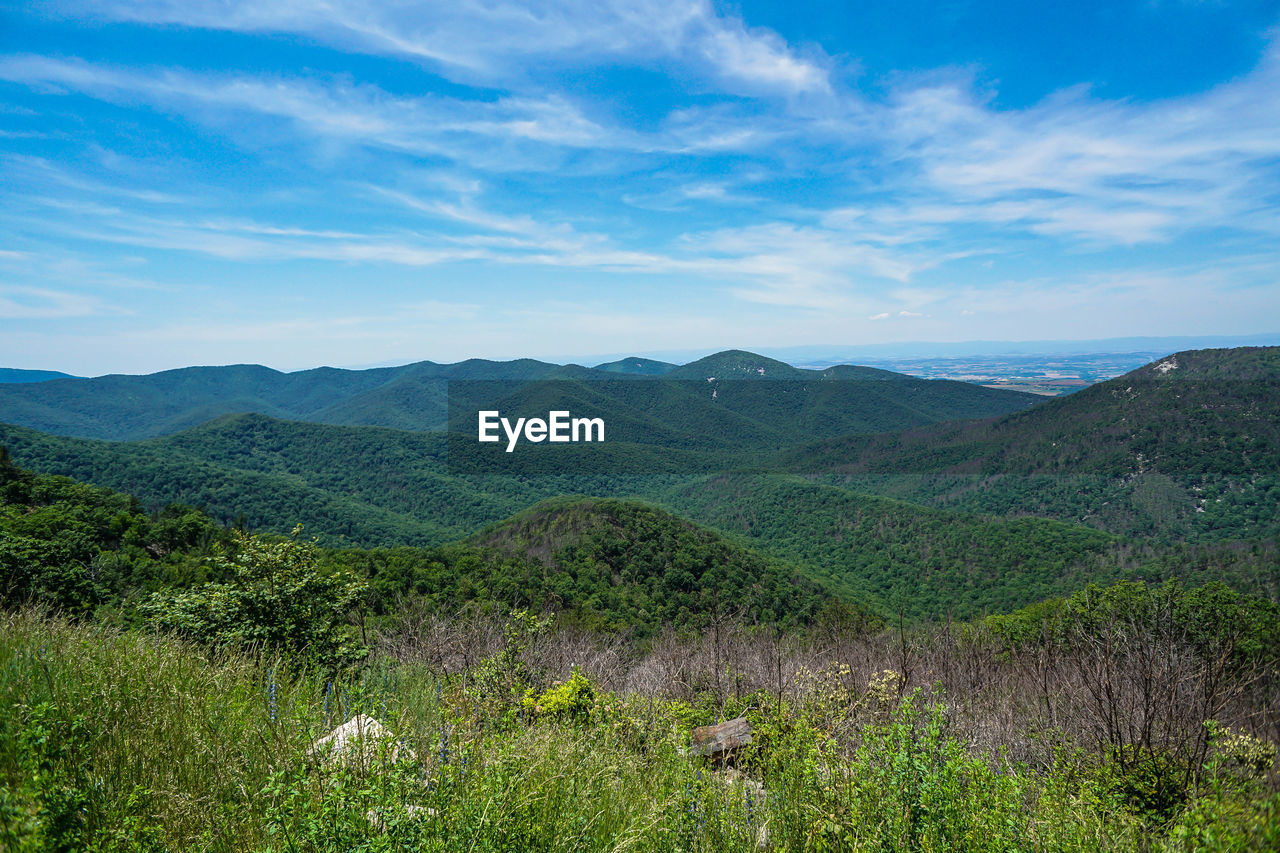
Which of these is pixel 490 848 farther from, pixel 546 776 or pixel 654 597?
pixel 654 597

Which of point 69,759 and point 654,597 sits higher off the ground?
point 69,759

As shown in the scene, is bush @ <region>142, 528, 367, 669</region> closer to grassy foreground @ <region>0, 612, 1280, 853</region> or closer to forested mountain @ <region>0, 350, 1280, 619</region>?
grassy foreground @ <region>0, 612, 1280, 853</region>

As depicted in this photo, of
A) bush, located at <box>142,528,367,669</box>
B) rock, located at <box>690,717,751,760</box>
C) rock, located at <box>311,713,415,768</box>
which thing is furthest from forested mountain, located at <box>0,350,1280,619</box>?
rock, located at <box>311,713,415,768</box>

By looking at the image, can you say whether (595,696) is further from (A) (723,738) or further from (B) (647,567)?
(B) (647,567)

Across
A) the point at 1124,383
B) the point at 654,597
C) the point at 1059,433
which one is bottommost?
the point at 654,597

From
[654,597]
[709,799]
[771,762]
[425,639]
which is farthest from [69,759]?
[654,597]
